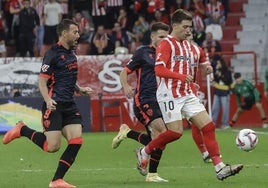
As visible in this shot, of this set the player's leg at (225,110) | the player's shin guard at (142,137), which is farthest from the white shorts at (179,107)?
the player's leg at (225,110)

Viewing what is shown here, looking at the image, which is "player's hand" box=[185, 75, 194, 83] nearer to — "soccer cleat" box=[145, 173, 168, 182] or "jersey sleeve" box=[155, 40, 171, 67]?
"jersey sleeve" box=[155, 40, 171, 67]

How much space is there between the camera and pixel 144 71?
1449cm

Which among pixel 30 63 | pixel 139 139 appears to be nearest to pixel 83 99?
pixel 30 63

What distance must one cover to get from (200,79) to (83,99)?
11.8 feet

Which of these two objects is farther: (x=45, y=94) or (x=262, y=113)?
(x=262, y=113)

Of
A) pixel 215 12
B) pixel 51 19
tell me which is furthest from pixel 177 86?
pixel 215 12

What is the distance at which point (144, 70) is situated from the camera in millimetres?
14484

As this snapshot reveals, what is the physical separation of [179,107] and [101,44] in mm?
16645

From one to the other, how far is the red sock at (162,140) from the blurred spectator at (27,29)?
17.0 m

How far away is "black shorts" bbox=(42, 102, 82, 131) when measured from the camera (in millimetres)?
12492

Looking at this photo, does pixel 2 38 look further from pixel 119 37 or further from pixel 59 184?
pixel 59 184

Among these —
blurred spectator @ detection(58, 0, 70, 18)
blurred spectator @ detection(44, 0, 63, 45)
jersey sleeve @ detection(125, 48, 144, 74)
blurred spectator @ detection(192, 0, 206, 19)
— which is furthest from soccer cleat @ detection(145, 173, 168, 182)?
blurred spectator @ detection(192, 0, 206, 19)

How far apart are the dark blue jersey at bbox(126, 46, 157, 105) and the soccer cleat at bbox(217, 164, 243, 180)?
101 inches

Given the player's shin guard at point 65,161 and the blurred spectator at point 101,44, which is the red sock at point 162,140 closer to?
Result: the player's shin guard at point 65,161
